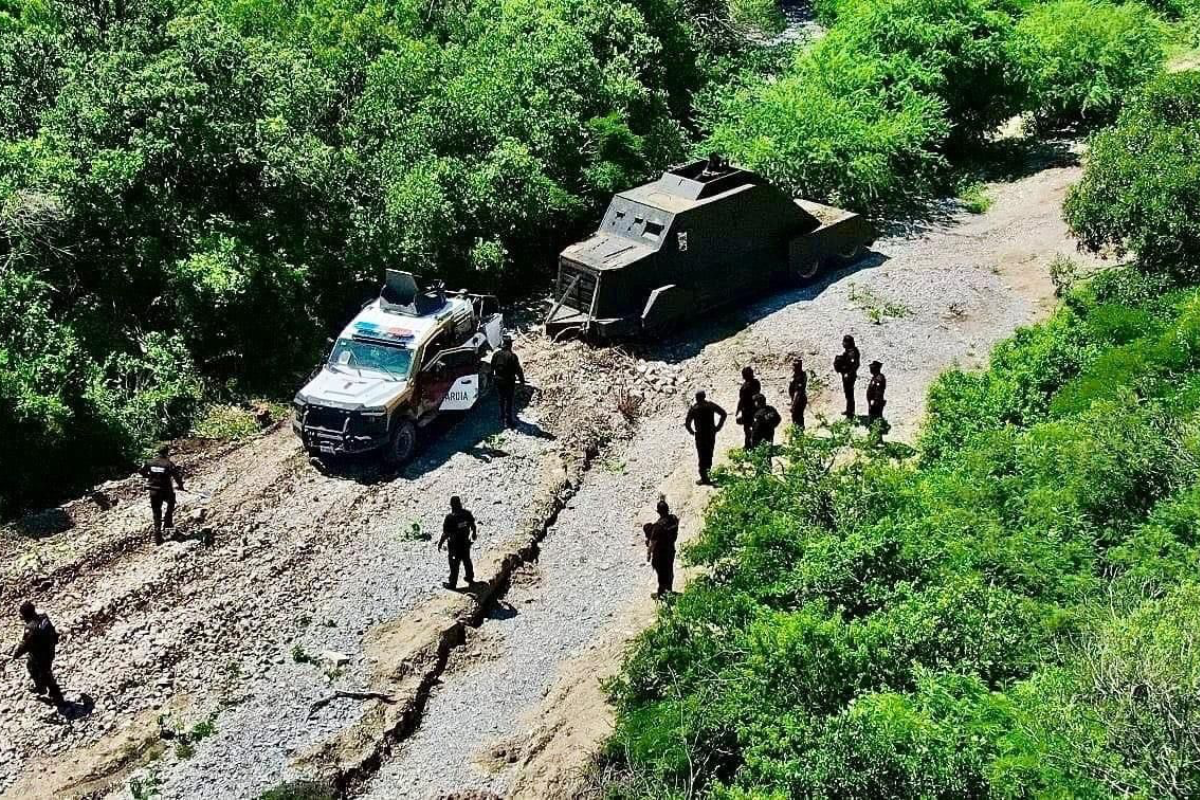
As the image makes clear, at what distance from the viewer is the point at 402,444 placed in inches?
713

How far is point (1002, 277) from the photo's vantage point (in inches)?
952

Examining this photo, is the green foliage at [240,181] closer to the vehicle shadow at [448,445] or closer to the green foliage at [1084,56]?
the vehicle shadow at [448,445]

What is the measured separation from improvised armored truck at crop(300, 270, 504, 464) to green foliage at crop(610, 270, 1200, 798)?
5.37m

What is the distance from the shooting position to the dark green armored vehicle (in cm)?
2152

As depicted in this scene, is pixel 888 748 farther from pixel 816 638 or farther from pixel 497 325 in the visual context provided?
pixel 497 325

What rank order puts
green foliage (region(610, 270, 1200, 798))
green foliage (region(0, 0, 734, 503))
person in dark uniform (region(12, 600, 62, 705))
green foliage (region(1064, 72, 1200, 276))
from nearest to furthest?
green foliage (region(610, 270, 1200, 798)) → person in dark uniform (region(12, 600, 62, 705)) → green foliage (region(0, 0, 734, 503)) → green foliage (region(1064, 72, 1200, 276))

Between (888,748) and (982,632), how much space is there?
2.03m

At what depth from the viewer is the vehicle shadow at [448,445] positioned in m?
18.0

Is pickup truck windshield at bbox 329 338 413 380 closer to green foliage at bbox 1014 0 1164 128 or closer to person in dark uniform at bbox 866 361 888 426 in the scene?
person in dark uniform at bbox 866 361 888 426

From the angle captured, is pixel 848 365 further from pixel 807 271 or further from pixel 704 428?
pixel 807 271

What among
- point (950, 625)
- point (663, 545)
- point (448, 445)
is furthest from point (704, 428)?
point (950, 625)

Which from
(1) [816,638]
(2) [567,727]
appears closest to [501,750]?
(2) [567,727]

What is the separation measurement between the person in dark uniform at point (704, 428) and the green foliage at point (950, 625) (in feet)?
8.04

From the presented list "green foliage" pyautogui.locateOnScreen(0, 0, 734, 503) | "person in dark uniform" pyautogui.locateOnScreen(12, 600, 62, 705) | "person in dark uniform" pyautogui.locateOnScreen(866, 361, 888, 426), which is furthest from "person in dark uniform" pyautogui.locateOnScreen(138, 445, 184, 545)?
"person in dark uniform" pyautogui.locateOnScreen(866, 361, 888, 426)
